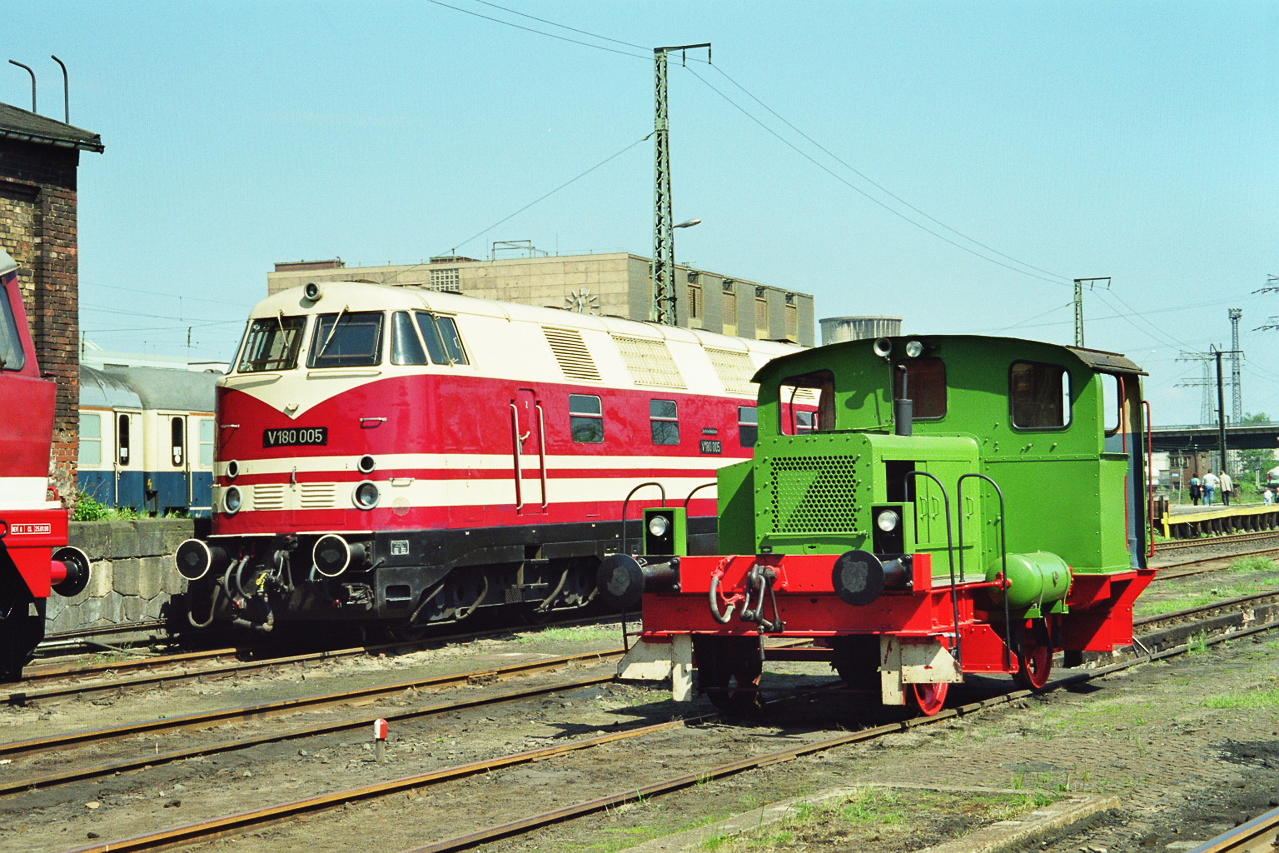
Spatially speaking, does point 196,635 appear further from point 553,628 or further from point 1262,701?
point 1262,701

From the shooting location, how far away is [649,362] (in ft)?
62.2

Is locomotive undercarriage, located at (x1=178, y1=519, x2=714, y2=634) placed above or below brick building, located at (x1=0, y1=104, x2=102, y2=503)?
below

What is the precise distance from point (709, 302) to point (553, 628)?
58.1 metres

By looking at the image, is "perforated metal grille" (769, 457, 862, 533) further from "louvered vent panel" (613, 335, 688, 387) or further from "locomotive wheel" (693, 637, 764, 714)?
"louvered vent panel" (613, 335, 688, 387)

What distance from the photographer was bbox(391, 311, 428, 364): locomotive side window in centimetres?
1512

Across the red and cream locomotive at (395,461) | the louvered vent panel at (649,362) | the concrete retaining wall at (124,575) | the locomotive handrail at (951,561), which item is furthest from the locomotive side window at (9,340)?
the louvered vent panel at (649,362)

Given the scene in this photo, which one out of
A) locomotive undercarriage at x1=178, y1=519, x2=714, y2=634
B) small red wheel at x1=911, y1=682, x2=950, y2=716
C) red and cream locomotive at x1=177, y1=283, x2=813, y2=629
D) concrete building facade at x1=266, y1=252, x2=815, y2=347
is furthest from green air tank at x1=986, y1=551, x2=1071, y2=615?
concrete building facade at x1=266, y1=252, x2=815, y2=347

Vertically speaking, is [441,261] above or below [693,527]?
above

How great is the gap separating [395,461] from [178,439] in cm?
1702

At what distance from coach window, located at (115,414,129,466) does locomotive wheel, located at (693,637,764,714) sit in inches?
820

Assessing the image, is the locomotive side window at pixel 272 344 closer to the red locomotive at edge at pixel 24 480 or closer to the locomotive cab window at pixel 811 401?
the red locomotive at edge at pixel 24 480

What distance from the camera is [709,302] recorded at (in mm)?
75188

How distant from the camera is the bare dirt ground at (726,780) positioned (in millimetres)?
7461

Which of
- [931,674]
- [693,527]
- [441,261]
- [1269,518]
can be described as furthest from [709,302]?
[931,674]
